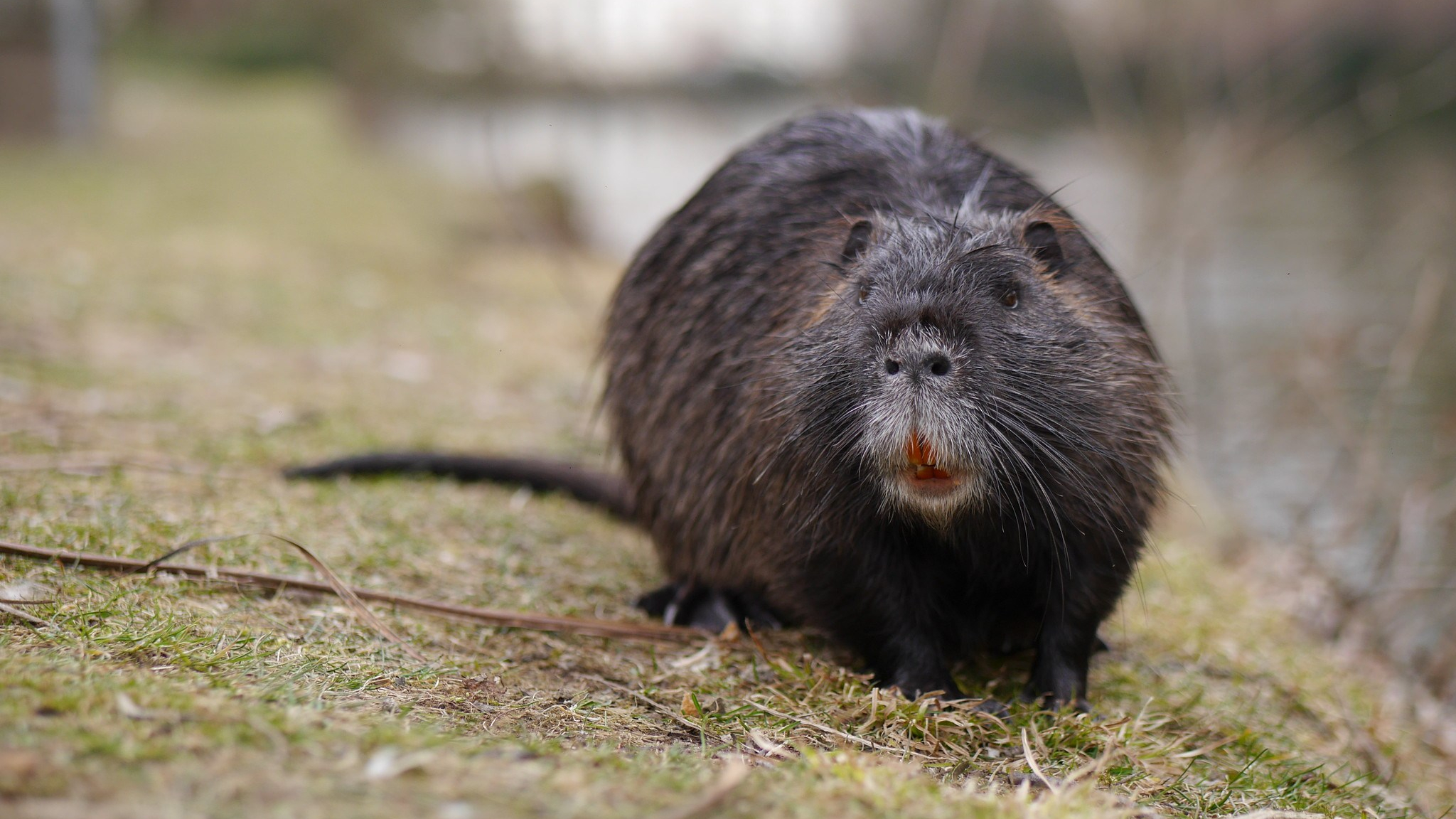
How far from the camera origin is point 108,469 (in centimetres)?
312

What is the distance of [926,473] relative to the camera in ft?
6.94

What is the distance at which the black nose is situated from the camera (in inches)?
80.0

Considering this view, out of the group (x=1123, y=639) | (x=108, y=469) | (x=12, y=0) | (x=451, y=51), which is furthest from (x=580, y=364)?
(x=451, y=51)

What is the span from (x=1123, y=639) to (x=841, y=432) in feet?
4.41

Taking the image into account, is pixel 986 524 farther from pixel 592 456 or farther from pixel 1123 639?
pixel 592 456

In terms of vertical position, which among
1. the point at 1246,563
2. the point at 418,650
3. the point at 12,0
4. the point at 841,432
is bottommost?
the point at 1246,563

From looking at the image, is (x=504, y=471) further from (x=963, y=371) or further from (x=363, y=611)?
(x=963, y=371)

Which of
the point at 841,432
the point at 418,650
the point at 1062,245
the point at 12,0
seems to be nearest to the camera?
the point at 841,432

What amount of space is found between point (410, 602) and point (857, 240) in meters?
1.18

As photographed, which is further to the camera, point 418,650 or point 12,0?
point 12,0

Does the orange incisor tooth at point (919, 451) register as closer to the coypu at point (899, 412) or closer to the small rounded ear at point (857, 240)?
the coypu at point (899, 412)

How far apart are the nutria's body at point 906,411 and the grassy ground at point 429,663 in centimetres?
21

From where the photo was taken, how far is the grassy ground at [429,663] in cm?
160

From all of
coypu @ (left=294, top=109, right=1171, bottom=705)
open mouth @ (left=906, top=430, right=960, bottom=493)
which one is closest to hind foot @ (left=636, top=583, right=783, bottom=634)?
coypu @ (left=294, top=109, right=1171, bottom=705)
